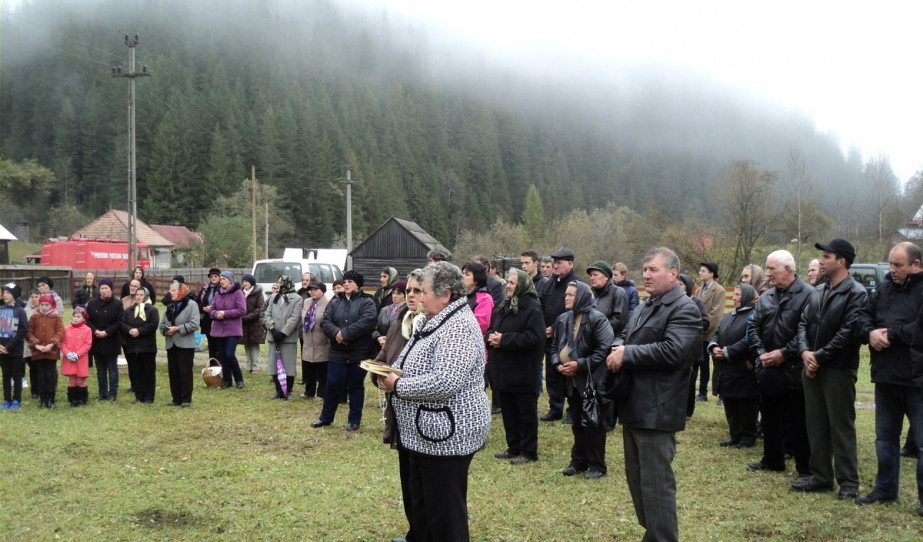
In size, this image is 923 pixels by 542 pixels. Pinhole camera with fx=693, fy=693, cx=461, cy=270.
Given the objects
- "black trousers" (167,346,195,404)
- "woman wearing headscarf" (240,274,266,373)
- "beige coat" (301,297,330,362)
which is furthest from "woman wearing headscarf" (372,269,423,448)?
"woman wearing headscarf" (240,274,266,373)

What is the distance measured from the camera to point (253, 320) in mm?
12750

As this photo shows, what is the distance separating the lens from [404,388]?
363cm

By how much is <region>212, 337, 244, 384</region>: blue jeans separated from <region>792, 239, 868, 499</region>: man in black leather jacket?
8.77m

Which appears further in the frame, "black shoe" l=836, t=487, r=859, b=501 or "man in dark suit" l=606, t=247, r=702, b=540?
"black shoe" l=836, t=487, r=859, b=501

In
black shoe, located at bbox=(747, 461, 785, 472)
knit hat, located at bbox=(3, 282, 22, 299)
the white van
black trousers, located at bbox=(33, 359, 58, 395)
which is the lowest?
black shoe, located at bbox=(747, 461, 785, 472)

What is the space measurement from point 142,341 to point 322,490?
556 centimetres

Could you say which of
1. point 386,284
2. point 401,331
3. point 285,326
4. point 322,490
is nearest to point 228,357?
point 285,326

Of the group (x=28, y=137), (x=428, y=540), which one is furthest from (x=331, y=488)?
(x=28, y=137)

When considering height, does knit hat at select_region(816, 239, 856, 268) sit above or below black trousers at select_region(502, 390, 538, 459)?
above

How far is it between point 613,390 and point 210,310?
877cm

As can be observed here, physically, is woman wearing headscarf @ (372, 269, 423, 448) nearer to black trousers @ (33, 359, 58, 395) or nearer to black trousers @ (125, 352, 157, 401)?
black trousers @ (125, 352, 157, 401)

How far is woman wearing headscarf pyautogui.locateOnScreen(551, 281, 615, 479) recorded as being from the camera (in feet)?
20.5

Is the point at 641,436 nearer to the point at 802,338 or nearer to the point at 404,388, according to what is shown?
the point at 404,388

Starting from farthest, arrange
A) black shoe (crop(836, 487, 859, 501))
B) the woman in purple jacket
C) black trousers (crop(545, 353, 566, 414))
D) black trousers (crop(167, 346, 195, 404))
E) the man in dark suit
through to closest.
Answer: the woman in purple jacket
black trousers (crop(167, 346, 195, 404))
black trousers (crop(545, 353, 566, 414))
black shoe (crop(836, 487, 859, 501))
the man in dark suit
